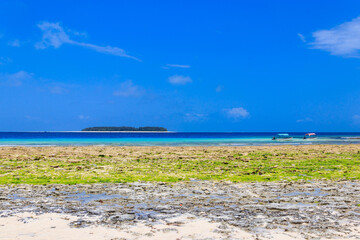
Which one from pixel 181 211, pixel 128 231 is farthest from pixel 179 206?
pixel 128 231

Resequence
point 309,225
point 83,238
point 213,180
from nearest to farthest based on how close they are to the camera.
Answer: point 83,238 → point 309,225 → point 213,180

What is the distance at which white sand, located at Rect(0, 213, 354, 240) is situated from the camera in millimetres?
7168

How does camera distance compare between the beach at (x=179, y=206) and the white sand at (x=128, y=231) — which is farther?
the beach at (x=179, y=206)

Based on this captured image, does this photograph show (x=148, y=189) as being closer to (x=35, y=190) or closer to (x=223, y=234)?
(x=35, y=190)

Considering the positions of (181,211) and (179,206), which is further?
(179,206)

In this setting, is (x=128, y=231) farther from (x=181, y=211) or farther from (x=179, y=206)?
(x=179, y=206)

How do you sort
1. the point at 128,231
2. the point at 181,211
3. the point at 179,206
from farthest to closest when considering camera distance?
1. the point at 179,206
2. the point at 181,211
3. the point at 128,231

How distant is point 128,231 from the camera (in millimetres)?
7531

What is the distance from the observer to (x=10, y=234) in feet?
24.1

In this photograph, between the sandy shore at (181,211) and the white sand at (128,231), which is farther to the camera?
the sandy shore at (181,211)

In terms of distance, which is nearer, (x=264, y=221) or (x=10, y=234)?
(x=10, y=234)

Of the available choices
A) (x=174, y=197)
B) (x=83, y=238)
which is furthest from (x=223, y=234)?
(x=174, y=197)

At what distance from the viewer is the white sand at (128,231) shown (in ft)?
23.5

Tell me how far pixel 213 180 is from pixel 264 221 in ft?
23.4
